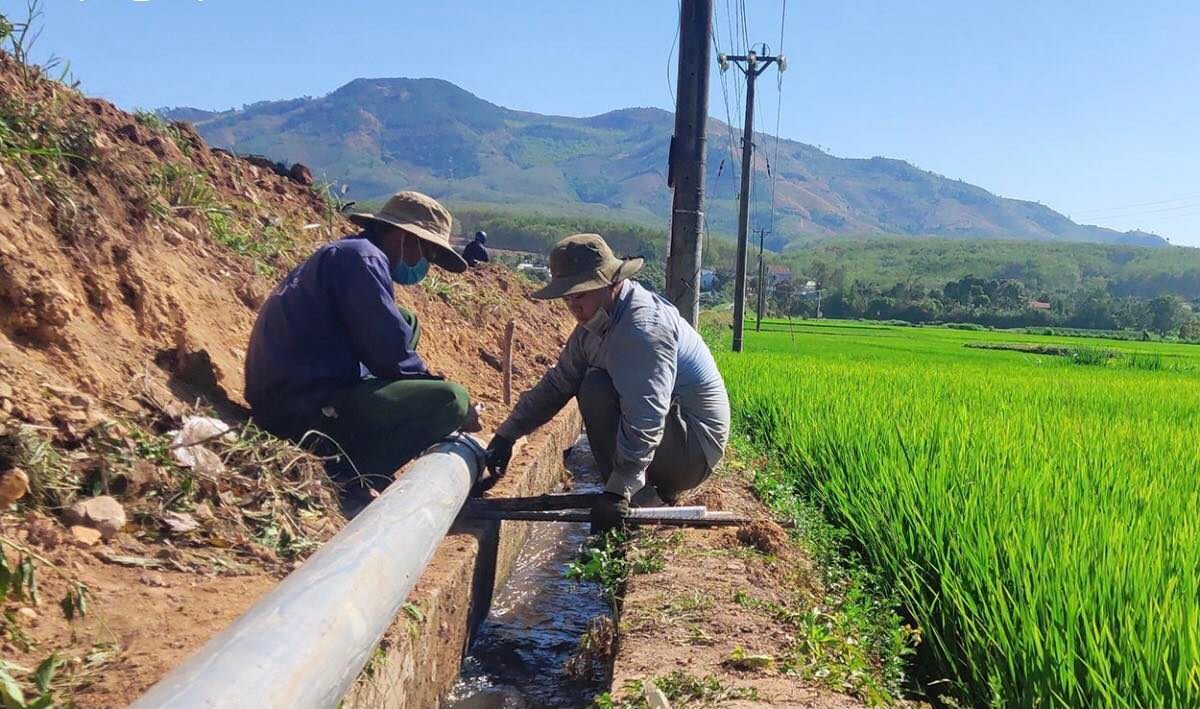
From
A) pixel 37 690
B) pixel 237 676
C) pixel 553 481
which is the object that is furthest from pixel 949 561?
pixel 553 481

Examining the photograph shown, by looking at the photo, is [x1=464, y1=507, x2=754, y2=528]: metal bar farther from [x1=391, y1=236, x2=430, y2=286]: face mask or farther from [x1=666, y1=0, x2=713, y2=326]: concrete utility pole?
[x1=666, y1=0, x2=713, y2=326]: concrete utility pole

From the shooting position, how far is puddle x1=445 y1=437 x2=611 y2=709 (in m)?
2.63

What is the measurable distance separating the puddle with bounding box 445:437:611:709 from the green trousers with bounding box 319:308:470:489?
0.70 meters

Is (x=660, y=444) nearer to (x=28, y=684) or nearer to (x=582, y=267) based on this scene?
(x=582, y=267)

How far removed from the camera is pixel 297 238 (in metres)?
6.30

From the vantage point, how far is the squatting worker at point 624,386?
9.80 ft

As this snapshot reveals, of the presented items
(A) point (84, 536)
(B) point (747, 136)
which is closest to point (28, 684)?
(A) point (84, 536)

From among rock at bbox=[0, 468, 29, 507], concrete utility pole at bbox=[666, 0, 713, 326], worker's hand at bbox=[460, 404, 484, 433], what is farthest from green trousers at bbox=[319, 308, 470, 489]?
concrete utility pole at bbox=[666, 0, 713, 326]

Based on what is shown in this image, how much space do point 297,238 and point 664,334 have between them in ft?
13.5

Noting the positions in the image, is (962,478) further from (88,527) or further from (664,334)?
(88,527)

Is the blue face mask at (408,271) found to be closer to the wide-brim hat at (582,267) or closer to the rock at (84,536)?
the wide-brim hat at (582,267)

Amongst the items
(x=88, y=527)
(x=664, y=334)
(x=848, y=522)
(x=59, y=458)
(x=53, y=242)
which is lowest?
(x=848, y=522)

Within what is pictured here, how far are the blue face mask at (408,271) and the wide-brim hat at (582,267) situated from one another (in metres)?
0.63

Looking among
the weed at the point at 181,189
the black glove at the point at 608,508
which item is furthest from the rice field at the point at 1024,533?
the weed at the point at 181,189
